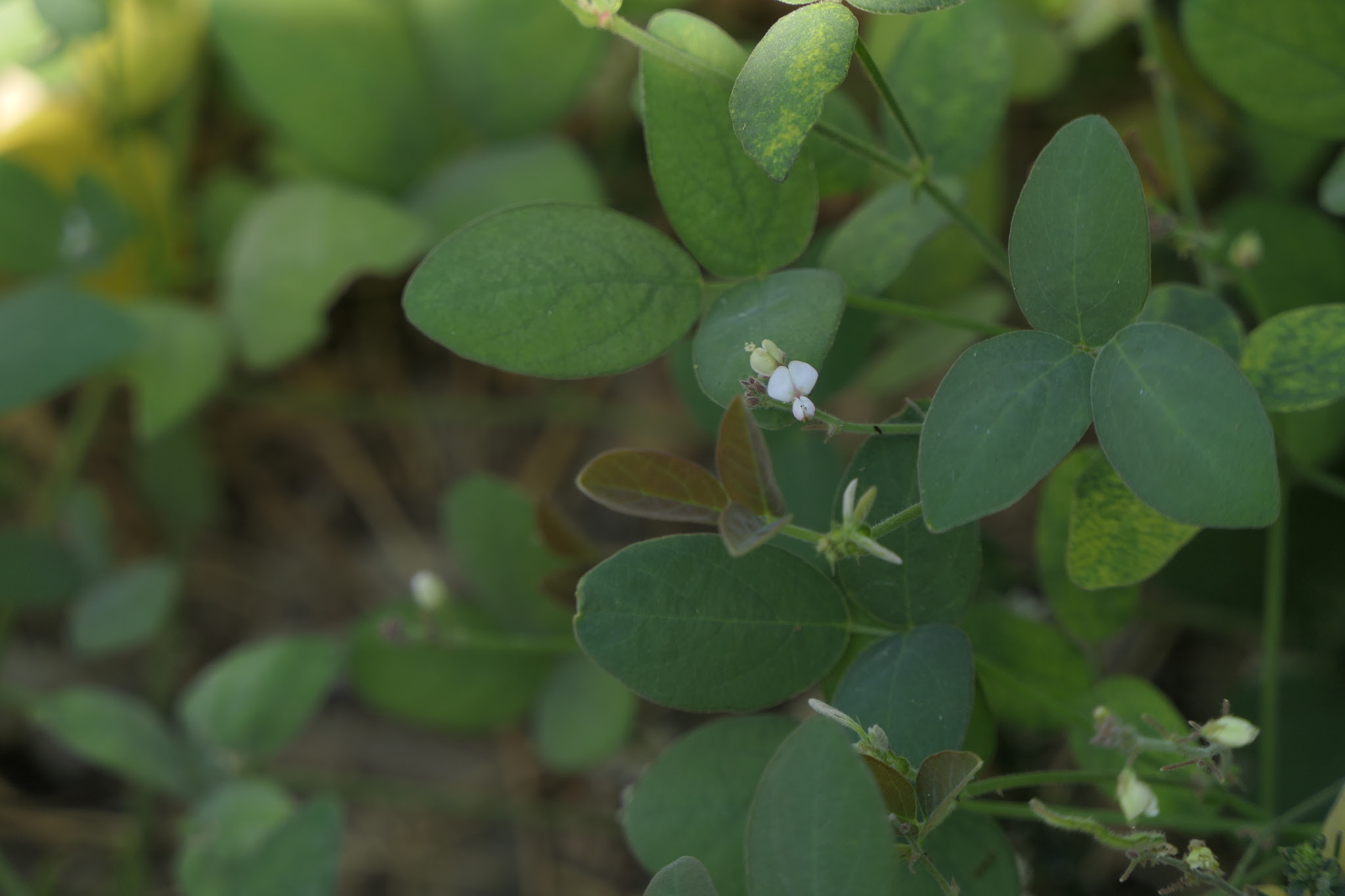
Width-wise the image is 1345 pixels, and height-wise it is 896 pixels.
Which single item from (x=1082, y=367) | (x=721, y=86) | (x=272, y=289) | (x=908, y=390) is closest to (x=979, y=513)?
(x=1082, y=367)

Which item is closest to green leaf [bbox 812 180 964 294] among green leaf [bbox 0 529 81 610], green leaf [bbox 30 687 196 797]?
green leaf [bbox 30 687 196 797]

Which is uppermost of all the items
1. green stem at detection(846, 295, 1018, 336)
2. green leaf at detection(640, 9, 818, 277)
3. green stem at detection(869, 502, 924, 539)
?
green leaf at detection(640, 9, 818, 277)

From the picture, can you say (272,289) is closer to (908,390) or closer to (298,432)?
(298,432)

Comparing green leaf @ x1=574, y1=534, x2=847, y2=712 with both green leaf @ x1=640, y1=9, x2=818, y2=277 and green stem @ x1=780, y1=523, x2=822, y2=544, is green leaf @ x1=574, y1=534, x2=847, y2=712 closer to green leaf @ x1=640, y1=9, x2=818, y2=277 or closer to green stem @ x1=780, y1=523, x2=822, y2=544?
green stem @ x1=780, y1=523, x2=822, y2=544

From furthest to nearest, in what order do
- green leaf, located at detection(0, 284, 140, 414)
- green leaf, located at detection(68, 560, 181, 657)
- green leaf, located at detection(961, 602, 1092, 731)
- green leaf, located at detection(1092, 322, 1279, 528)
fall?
green leaf, located at detection(68, 560, 181, 657)
green leaf, located at detection(0, 284, 140, 414)
green leaf, located at detection(961, 602, 1092, 731)
green leaf, located at detection(1092, 322, 1279, 528)

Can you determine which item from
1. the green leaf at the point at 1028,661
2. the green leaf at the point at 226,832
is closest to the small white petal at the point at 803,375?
the green leaf at the point at 1028,661

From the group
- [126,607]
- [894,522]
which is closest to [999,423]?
[894,522]
